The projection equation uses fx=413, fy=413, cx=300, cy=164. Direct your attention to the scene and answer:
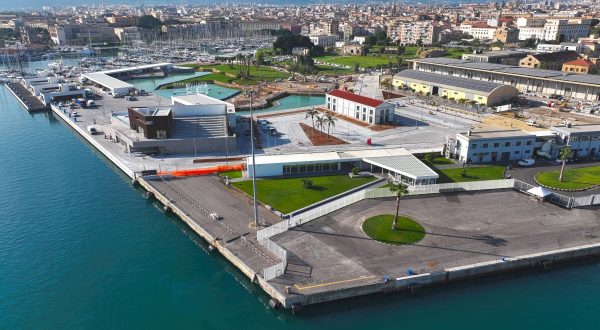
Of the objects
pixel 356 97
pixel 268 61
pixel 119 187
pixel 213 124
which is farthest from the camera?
pixel 268 61

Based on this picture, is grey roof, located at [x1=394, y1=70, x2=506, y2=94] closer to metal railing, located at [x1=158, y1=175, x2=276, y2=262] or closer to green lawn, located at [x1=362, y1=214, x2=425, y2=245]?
green lawn, located at [x1=362, y1=214, x2=425, y2=245]

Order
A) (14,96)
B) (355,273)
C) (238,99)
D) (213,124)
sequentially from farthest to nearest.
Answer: (14,96)
(238,99)
(213,124)
(355,273)

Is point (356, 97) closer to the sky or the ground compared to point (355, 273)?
closer to the sky

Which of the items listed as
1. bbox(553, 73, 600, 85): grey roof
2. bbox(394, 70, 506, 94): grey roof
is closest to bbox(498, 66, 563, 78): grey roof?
bbox(553, 73, 600, 85): grey roof

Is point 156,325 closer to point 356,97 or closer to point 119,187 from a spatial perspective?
point 119,187

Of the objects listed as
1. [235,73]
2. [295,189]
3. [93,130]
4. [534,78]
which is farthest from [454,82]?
[93,130]

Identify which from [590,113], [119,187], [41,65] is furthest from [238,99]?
[41,65]
